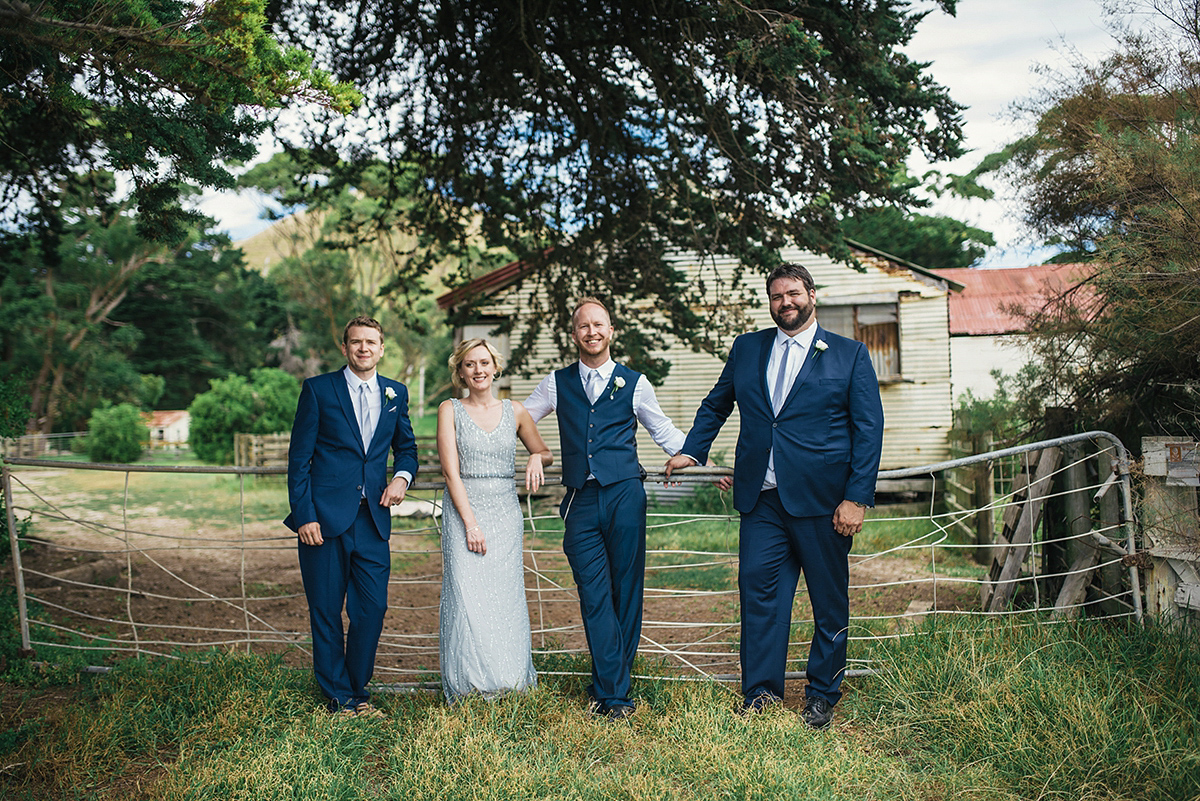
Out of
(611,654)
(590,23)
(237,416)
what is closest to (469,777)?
(611,654)

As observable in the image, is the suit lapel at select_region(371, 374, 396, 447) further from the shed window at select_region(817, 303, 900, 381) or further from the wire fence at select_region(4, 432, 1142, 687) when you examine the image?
the shed window at select_region(817, 303, 900, 381)

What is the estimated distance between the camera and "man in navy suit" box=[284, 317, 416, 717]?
169 inches

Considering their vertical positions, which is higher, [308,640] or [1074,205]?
[1074,205]

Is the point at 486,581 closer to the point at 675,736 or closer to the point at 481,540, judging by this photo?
the point at 481,540

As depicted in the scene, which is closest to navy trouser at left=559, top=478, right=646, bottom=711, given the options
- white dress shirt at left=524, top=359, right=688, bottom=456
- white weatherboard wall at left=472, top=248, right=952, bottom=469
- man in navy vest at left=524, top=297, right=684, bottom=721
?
man in navy vest at left=524, top=297, right=684, bottom=721

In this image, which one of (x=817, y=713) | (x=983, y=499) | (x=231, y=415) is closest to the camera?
(x=817, y=713)

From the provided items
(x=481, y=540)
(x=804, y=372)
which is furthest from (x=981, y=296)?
(x=481, y=540)

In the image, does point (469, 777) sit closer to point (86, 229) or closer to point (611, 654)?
point (611, 654)

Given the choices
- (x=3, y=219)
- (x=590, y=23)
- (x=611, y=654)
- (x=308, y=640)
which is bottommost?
(x=308, y=640)

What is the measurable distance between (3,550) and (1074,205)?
7.50 m

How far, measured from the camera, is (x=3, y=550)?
5781mm

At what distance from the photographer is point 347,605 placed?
4367mm

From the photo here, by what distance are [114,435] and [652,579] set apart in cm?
2719

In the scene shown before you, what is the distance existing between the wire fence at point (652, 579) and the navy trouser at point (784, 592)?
0.97 feet
